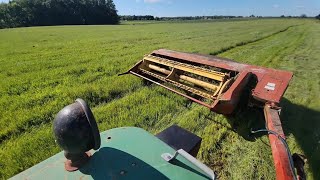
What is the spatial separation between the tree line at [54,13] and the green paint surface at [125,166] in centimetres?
5930

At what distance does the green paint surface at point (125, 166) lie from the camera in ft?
4.35

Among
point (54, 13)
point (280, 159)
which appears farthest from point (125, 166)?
point (54, 13)

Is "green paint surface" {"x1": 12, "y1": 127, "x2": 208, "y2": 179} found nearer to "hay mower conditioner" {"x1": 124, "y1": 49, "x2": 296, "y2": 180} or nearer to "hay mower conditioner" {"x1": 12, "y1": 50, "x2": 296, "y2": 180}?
"hay mower conditioner" {"x1": 12, "y1": 50, "x2": 296, "y2": 180}

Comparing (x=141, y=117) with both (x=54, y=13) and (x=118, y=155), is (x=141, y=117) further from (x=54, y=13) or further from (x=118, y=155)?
(x=54, y=13)

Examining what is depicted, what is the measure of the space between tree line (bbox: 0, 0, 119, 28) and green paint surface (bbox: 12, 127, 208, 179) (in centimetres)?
5930

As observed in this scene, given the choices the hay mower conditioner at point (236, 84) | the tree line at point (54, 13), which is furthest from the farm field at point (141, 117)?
the tree line at point (54, 13)

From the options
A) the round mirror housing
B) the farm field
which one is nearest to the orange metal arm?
the farm field

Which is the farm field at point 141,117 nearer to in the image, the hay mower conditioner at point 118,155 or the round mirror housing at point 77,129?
the hay mower conditioner at point 118,155

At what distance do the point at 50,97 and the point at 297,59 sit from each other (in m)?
8.82

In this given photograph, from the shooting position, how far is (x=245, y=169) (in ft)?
10.2

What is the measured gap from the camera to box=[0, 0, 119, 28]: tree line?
54.0 m

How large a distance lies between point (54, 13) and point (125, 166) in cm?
6410

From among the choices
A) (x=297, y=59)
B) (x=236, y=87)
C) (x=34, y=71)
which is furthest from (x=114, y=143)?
(x=297, y=59)

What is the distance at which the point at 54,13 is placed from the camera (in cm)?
5888
